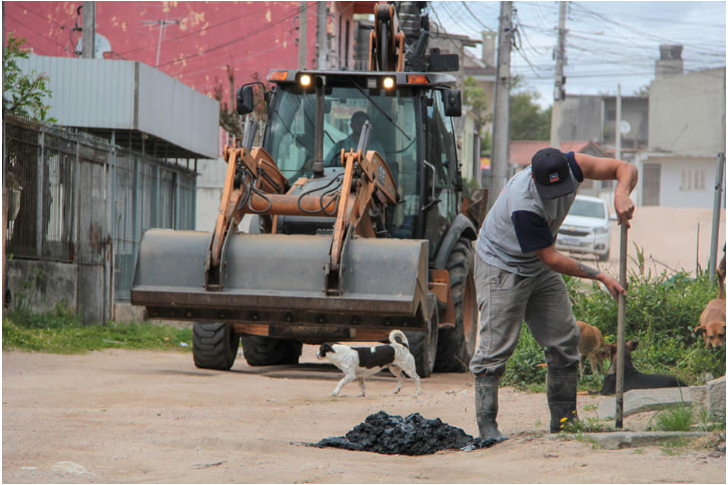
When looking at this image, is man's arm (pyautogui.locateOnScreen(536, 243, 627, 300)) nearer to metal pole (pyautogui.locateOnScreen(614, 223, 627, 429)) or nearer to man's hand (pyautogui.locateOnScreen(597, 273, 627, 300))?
man's hand (pyautogui.locateOnScreen(597, 273, 627, 300))

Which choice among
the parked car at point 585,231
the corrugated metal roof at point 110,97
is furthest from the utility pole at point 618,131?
the corrugated metal roof at point 110,97

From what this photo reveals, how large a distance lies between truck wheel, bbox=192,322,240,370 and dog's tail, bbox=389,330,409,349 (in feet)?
5.83

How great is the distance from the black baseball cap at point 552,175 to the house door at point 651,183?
161 feet

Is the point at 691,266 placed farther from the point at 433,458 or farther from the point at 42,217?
the point at 433,458

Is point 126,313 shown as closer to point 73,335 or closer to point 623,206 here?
point 73,335

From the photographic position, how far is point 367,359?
8.54 meters

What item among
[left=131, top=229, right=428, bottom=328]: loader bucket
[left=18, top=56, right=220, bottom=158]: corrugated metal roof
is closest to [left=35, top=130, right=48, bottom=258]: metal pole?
[left=18, top=56, right=220, bottom=158]: corrugated metal roof

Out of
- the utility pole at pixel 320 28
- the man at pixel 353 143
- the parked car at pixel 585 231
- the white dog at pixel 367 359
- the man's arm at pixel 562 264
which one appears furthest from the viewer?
the parked car at pixel 585 231

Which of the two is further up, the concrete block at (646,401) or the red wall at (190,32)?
the red wall at (190,32)

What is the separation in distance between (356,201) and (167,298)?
1.82 meters

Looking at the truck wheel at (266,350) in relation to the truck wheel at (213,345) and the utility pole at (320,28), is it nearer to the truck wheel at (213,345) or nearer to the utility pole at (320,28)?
the truck wheel at (213,345)

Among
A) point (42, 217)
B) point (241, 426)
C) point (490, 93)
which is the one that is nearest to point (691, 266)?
point (42, 217)

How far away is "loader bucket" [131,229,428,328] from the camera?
663 centimetres

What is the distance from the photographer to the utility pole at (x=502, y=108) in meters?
21.0
